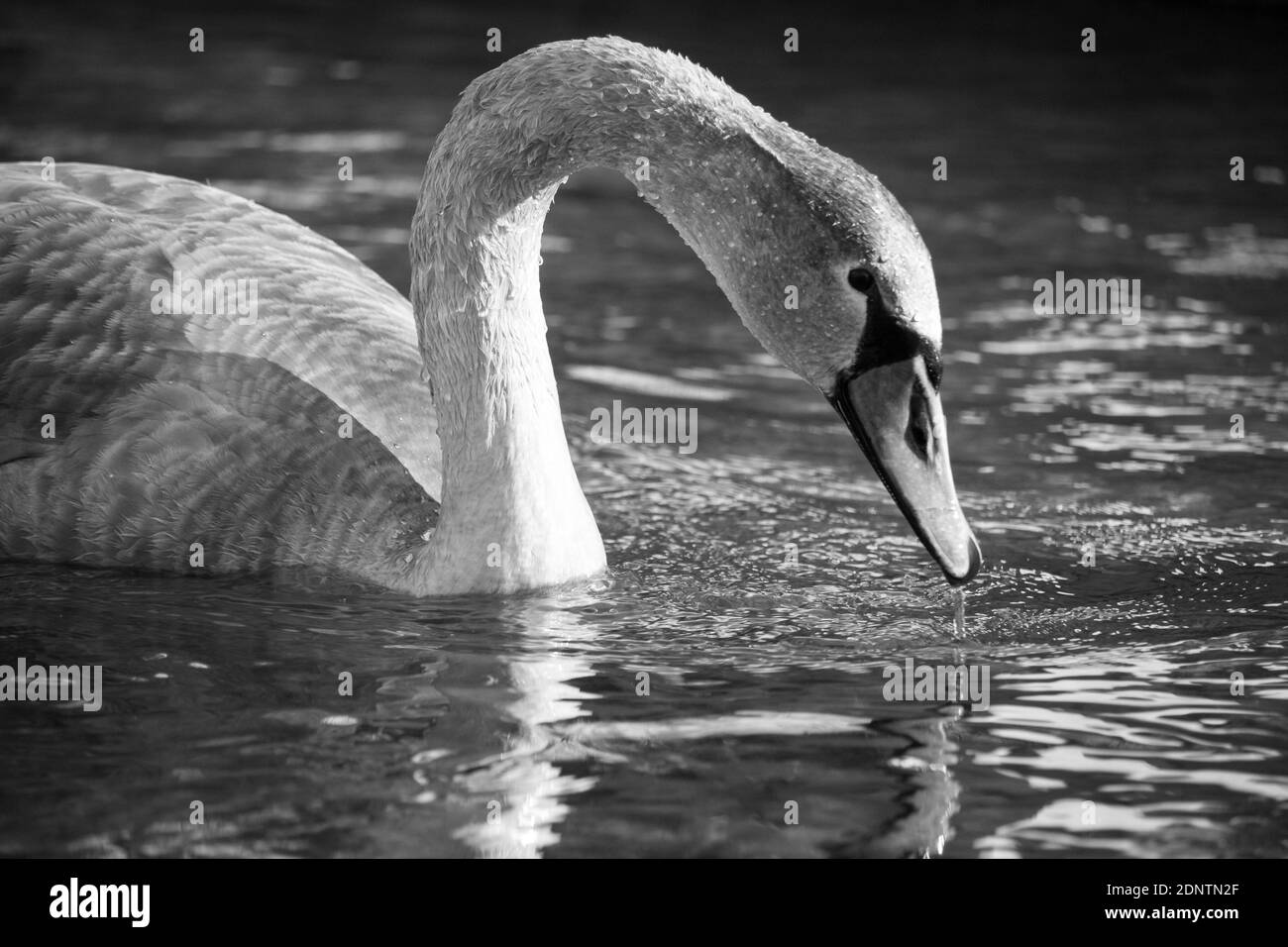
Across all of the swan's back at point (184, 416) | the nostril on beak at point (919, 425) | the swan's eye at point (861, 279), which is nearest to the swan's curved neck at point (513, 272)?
the swan's back at point (184, 416)

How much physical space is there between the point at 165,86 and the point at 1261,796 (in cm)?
1366

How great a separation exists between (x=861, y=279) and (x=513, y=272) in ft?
5.44

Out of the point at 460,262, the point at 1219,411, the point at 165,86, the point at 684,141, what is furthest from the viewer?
the point at 165,86

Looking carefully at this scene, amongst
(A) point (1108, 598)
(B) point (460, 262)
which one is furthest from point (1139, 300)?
(B) point (460, 262)

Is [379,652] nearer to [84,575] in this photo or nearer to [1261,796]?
[84,575]

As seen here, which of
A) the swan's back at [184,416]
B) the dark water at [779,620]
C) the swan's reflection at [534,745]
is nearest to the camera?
the swan's reflection at [534,745]

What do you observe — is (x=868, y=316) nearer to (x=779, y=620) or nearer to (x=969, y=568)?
(x=969, y=568)

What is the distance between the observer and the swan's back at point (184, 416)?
7520 mm

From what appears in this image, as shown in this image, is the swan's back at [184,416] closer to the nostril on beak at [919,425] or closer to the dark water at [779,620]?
the dark water at [779,620]

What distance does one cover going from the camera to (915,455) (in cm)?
636

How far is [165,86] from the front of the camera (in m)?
17.4

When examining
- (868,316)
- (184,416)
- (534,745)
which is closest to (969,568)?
(868,316)

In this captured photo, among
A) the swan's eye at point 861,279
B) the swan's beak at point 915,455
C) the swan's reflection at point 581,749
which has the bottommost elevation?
the swan's reflection at point 581,749

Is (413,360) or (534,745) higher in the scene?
(413,360)
